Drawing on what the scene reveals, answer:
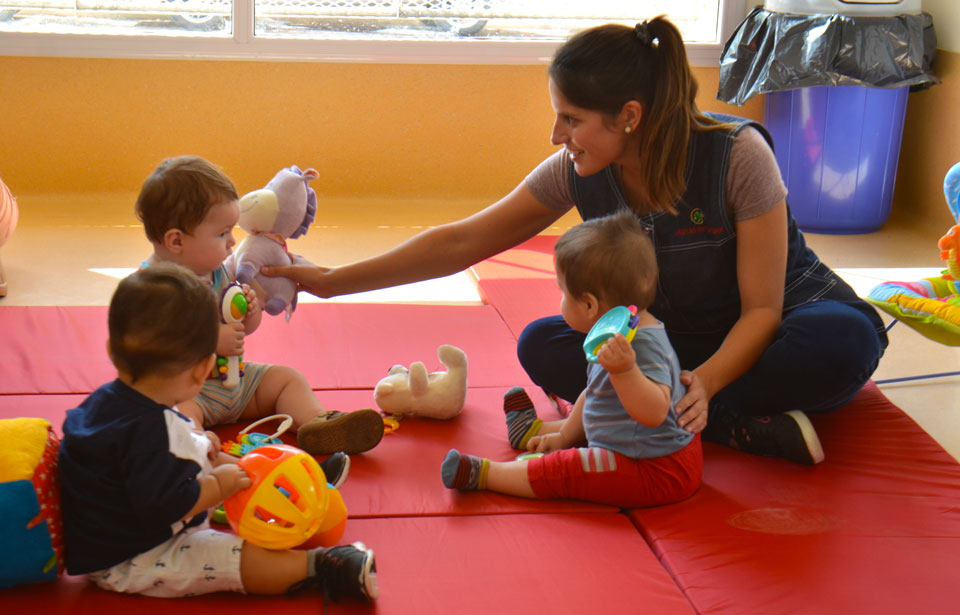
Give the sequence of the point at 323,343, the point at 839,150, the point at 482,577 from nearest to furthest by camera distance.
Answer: the point at 482,577
the point at 323,343
the point at 839,150

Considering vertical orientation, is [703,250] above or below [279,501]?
above

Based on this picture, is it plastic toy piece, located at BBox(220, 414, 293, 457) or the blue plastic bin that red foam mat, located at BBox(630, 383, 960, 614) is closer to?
plastic toy piece, located at BBox(220, 414, 293, 457)

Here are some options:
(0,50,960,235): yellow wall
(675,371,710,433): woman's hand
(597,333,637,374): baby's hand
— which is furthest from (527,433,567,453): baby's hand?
(0,50,960,235): yellow wall

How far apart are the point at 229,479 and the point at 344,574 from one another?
232 mm

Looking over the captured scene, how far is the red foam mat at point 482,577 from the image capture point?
4.98 ft

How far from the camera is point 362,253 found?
12.1 ft

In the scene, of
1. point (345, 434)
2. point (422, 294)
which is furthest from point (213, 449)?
point (422, 294)

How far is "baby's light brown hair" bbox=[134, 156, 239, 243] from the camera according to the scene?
1882mm

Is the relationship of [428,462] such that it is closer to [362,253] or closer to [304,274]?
[304,274]

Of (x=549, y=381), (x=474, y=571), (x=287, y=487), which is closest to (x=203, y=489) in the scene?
(x=287, y=487)

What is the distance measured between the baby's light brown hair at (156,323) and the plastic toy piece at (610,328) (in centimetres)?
64

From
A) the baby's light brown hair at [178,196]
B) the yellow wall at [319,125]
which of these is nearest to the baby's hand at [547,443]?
the baby's light brown hair at [178,196]

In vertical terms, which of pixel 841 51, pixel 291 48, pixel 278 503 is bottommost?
pixel 278 503

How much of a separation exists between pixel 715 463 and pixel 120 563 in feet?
3.80
